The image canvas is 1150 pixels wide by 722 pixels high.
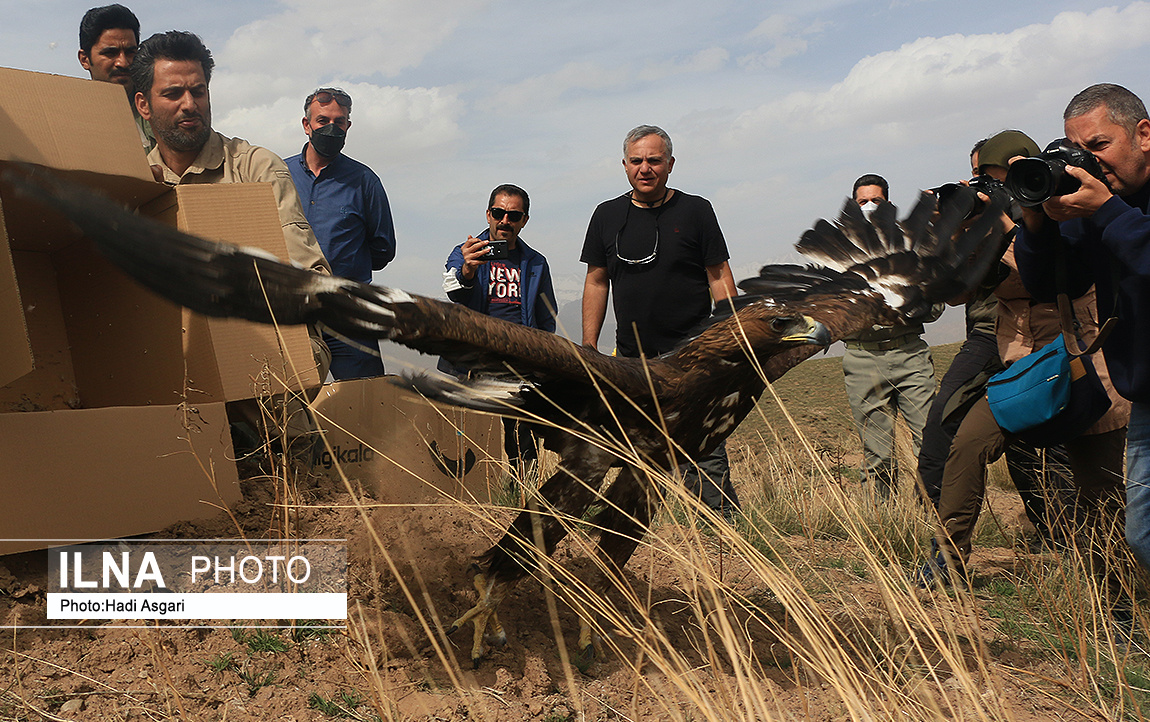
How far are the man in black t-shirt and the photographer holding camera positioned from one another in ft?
7.22

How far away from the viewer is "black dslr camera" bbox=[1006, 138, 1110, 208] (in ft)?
9.31

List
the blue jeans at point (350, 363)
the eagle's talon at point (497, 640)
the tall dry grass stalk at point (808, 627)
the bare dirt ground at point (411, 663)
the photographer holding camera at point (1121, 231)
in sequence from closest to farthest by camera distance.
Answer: the tall dry grass stalk at point (808, 627)
the bare dirt ground at point (411, 663)
the photographer holding camera at point (1121, 231)
the eagle's talon at point (497, 640)
the blue jeans at point (350, 363)

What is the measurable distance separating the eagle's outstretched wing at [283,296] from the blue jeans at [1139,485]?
6.88 ft

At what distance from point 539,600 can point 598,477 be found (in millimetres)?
1023

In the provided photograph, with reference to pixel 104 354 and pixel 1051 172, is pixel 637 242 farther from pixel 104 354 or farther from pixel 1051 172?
pixel 104 354

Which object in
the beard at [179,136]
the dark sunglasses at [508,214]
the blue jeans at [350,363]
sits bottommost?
the blue jeans at [350,363]

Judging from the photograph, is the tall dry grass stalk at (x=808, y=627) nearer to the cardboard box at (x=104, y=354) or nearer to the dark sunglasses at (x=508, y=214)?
the cardboard box at (x=104, y=354)

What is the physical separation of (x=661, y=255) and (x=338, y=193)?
231 centimetres

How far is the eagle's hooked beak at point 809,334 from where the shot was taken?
3.46 meters

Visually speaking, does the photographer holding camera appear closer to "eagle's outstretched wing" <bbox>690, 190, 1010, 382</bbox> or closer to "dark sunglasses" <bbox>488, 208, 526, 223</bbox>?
"eagle's outstretched wing" <bbox>690, 190, 1010, 382</bbox>

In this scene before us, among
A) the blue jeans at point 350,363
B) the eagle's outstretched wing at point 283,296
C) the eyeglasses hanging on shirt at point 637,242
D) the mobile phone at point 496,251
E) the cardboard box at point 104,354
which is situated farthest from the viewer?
the mobile phone at point 496,251

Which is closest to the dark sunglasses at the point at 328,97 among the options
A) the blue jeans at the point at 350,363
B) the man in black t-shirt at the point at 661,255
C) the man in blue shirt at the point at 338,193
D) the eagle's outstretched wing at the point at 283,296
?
the man in blue shirt at the point at 338,193

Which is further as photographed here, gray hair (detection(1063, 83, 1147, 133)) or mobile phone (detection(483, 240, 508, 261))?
mobile phone (detection(483, 240, 508, 261))

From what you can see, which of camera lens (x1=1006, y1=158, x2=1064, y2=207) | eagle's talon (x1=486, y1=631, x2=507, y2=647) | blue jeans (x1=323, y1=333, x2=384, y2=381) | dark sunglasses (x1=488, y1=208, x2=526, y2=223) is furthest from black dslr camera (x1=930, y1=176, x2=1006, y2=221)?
blue jeans (x1=323, y1=333, x2=384, y2=381)
